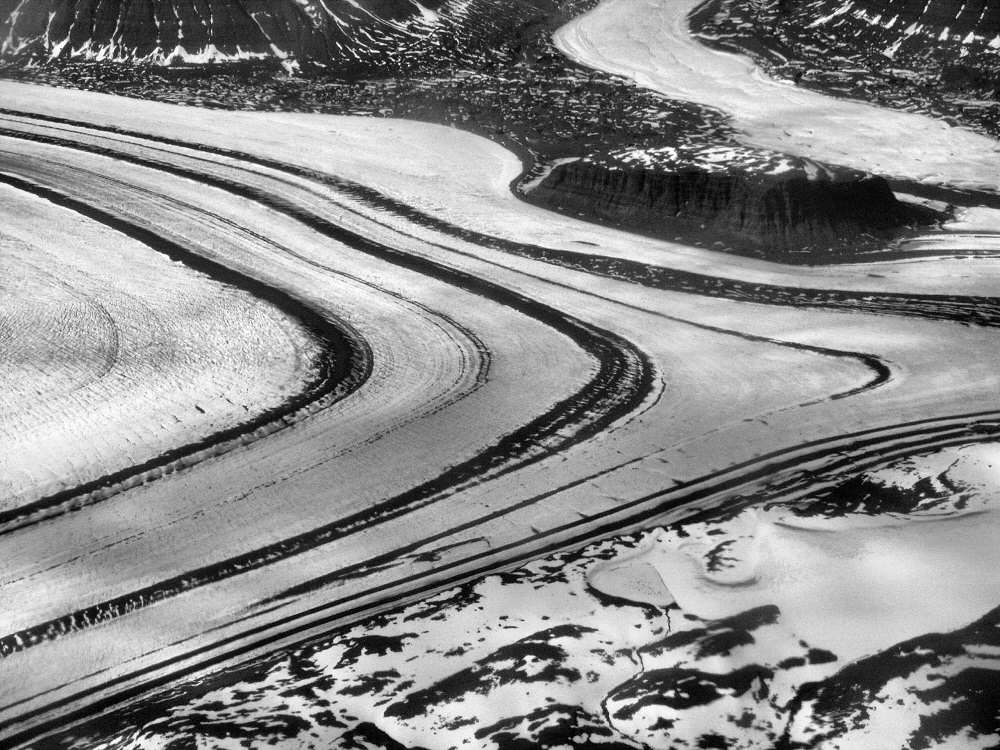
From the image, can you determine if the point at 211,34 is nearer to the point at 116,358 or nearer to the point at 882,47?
the point at 116,358

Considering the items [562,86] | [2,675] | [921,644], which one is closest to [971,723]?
[921,644]

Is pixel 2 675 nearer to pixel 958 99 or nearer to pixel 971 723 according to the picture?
pixel 971 723

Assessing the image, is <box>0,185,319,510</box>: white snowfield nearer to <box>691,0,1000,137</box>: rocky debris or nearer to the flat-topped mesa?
the flat-topped mesa

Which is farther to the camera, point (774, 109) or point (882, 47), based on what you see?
point (882, 47)

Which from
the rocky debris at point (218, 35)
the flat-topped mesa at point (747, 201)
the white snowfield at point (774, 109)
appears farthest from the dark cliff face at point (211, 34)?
the flat-topped mesa at point (747, 201)

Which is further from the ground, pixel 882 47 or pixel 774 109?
pixel 882 47

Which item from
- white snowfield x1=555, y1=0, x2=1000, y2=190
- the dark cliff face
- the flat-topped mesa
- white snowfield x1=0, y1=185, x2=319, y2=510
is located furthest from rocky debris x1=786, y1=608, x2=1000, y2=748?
the dark cliff face

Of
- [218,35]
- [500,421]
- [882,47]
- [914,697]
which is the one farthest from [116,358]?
[882,47]
